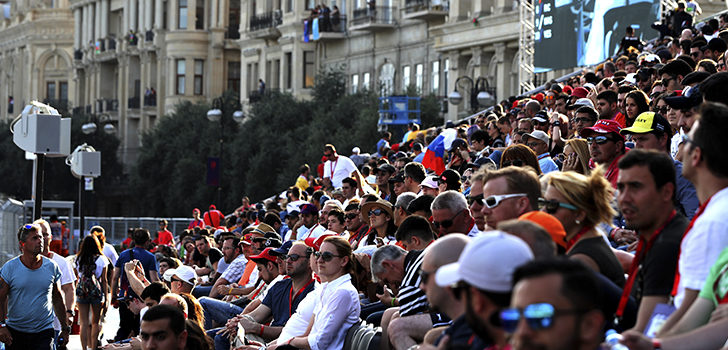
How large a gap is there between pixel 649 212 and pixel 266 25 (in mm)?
64362

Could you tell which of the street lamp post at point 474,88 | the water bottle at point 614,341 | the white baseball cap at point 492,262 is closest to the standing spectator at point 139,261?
the water bottle at point 614,341

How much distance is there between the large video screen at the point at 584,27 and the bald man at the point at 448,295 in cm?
2477

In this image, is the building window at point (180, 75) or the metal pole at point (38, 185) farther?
→ the building window at point (180, 75)

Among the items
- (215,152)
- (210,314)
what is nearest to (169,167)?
(215,152)

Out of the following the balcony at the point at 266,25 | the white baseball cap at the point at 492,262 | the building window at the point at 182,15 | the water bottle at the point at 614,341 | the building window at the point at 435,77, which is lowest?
the water bottle at the point at 614,341

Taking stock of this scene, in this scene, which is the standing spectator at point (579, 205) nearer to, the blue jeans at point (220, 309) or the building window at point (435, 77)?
the blue jeans at point (220, 309)

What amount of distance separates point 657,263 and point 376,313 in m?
4.38

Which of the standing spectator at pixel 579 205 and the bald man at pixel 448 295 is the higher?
the standing spectator at pixel 579 205

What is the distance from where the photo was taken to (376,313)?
10.0m

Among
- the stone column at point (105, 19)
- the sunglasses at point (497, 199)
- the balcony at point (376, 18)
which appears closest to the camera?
the sunglasses at point (497, 199)

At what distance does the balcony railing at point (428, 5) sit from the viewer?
171 ft

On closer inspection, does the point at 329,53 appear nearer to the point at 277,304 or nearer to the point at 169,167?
the point at 169,167

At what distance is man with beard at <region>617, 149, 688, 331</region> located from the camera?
5.90 meters

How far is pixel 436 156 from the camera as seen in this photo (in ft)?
64.8
